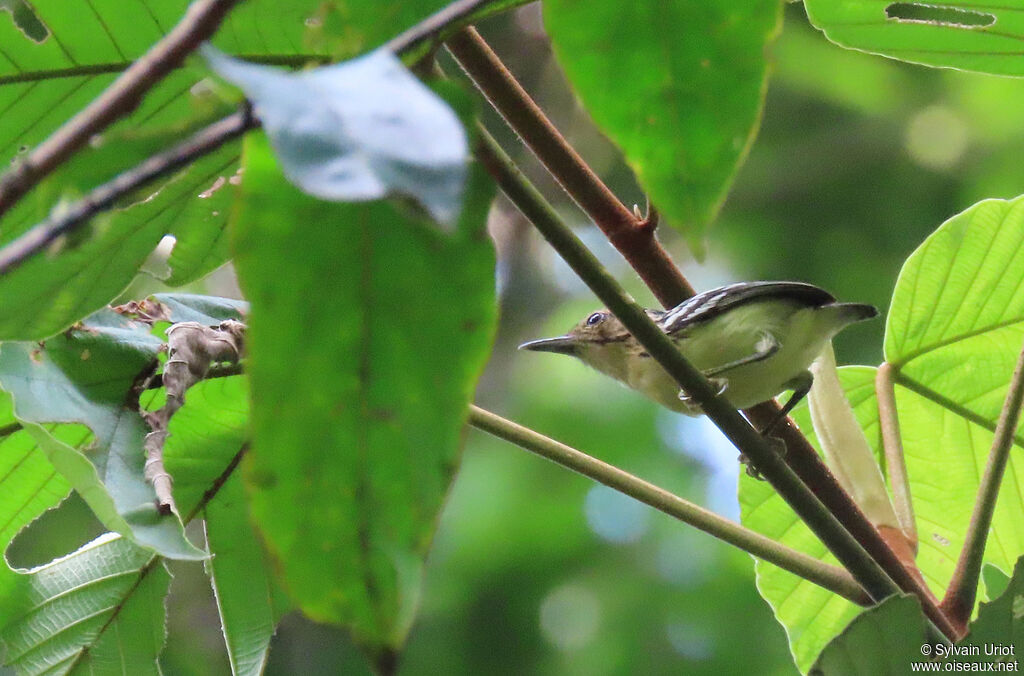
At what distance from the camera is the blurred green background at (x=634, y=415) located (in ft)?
21.8

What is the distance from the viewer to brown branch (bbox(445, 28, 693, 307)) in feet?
5.78

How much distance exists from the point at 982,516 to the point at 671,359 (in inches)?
43.1

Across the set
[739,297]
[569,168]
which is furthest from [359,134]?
[739,297]

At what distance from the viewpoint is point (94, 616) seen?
2.29 metres

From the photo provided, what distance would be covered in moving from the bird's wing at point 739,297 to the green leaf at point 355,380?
7.74 ft

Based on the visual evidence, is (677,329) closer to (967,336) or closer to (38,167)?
(967,336)

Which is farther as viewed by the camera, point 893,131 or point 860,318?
point 893,131

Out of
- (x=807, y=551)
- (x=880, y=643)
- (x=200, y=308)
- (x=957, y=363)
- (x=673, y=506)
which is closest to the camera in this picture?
(x=880, y=643)

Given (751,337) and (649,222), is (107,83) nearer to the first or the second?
(649,222)

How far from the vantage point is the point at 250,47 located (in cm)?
192

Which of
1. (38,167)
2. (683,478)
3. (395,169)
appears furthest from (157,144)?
(683,478)

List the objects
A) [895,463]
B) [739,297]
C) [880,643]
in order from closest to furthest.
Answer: [880,643]
[895,463]
[739,297]

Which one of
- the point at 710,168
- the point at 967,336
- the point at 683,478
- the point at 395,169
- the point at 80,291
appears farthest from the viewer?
the point at 683,478

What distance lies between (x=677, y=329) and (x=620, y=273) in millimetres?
5029
